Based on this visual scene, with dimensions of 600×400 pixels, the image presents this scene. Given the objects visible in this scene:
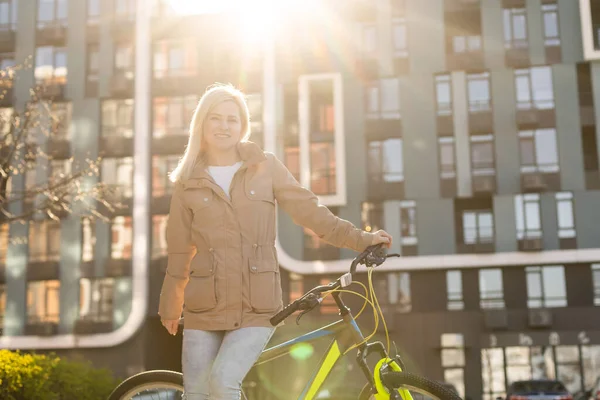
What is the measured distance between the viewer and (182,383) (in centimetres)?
532

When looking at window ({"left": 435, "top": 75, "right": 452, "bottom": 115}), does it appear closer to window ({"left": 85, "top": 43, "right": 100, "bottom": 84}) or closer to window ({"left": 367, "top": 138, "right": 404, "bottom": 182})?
window ({"left": 367, "top": 138, "right": 404, "bottom": 182})

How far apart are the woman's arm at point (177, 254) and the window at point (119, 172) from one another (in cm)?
3591

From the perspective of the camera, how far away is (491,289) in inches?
1469

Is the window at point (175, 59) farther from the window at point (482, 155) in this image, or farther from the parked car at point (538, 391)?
the parked car at point (538, 391)

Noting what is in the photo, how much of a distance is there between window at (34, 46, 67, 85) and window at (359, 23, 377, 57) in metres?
14.3

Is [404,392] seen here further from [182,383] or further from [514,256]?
[514,256]

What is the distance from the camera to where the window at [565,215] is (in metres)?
36.8

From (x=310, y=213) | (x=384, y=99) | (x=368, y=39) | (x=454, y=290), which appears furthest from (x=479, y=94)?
(x=310, y=213)

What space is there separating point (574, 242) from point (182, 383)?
33.7 m

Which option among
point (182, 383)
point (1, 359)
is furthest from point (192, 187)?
point (1, 359)

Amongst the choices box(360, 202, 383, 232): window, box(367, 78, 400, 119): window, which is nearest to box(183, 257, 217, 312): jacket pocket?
box(360, 202, 383, 232): window

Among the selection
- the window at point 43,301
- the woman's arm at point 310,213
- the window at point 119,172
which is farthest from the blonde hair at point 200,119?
the window at point 43,301

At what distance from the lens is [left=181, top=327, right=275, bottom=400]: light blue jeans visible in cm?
455

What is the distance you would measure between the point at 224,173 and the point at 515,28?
3593 centimetres
